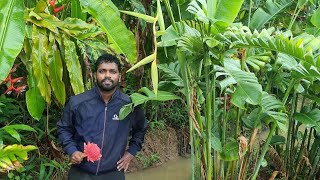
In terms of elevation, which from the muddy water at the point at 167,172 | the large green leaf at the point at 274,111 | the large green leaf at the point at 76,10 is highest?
the large green leaf at the point at 76,10

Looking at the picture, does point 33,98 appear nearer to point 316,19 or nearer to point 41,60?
point 41,60

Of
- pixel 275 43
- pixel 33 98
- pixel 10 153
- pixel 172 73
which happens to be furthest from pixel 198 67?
pixel 10 153

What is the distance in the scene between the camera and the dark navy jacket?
294cm

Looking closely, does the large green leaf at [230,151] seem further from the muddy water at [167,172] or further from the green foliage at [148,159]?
the green foliage at [148,159]

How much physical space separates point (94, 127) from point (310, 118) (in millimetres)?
1730

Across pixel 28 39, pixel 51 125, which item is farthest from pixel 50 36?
pixel 51 125

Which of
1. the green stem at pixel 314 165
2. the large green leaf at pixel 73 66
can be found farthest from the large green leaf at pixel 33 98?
the green stem at pixel 314 165

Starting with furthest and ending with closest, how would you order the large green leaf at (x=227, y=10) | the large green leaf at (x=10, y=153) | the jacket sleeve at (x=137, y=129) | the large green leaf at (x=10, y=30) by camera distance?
1. the jacket sleeve at (x=137, y=129)
2. the large green leaf at (x=227, y=10)
3. the large green leaf at (x=10, y=30)
4. the large green leaf at (x=10, y=153)

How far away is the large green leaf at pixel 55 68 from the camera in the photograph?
3180 millimetres

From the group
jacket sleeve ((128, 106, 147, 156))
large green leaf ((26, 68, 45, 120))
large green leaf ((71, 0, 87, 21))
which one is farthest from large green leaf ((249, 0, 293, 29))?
large green leaf ((26, 68, 45, 120))

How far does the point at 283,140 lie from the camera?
3.96m

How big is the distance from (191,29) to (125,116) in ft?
2.40

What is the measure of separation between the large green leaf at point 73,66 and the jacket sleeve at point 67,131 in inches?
12.7

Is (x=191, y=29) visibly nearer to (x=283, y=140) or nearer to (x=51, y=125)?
(x=283, y=140)
